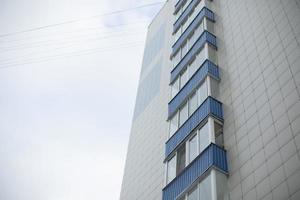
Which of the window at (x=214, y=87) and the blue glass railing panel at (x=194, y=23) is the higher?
the blue glass railing panel at (x=194, y=23)

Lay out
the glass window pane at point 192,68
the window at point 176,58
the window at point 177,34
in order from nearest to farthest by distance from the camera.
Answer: the glass window pane at point 192,68, the window at point 176,58, the window at point 177,34

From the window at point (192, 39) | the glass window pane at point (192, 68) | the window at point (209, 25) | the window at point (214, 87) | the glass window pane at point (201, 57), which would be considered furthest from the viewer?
the window at point (192, 39)

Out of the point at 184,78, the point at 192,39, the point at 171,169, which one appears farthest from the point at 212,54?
the point at 171,169

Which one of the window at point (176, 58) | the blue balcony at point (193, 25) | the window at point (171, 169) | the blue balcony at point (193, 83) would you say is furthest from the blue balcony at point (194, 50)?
the window at point (171, 169)

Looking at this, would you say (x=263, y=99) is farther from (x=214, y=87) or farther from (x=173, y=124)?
(x=173, y=124)

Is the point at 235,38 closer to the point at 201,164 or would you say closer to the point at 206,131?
the point at 206,131

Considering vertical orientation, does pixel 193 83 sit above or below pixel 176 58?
below

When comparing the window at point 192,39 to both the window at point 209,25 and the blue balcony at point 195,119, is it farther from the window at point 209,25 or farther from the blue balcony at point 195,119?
the blue balcony at point 195,119

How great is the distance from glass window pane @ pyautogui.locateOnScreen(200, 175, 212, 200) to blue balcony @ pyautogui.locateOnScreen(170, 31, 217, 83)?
9342 mm

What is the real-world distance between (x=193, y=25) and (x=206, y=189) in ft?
45.7

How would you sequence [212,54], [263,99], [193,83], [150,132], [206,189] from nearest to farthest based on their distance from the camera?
[206,189]
[263,99]
[193,83]
[212,54]
[150,132]

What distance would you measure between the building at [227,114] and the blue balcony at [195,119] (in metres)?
0.06

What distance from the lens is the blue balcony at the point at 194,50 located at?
23439 millimetres

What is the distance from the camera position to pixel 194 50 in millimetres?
24344
